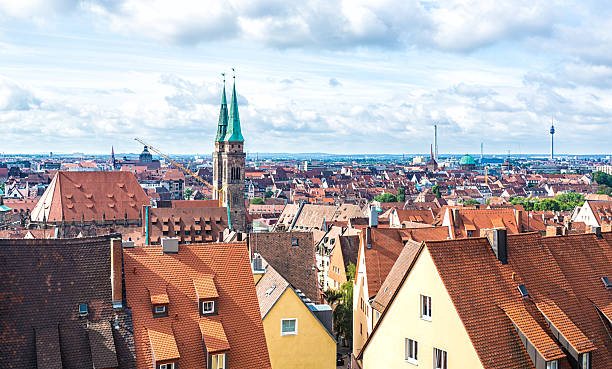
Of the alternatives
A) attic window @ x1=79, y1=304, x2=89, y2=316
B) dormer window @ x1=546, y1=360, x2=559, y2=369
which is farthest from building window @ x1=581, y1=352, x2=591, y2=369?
attic window @ x1=79, y1=304, x2=89, y2=316

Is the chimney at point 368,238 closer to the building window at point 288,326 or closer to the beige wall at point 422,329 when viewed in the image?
the building window at point 288,326

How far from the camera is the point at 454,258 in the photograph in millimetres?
25062

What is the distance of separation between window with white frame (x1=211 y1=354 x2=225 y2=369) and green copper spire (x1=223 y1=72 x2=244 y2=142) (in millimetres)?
120144

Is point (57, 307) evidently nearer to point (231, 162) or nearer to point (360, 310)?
point (360, 310)

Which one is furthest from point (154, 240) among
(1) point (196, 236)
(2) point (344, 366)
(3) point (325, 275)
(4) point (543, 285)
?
(4) point (543, 285)

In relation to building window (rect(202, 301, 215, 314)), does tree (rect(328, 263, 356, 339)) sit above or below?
below

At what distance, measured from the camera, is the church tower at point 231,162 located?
13775 cm

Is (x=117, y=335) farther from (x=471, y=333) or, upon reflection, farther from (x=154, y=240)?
(x=154, y=240)

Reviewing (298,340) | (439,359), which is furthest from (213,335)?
(439,359)

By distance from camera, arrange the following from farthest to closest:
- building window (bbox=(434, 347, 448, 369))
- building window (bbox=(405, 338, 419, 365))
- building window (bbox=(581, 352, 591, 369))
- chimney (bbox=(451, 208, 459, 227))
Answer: chimney (bbox=(451, 208, 459, 227))
building window (bbox=(405, 338, 419, 365))
building window (bbox=(434, 347, 448, 369))
building window (bbox=(581, 352, 591, 369))

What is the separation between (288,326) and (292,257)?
671 inches

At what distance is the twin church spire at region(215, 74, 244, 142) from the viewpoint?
147 metres

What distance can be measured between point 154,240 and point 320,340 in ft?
224

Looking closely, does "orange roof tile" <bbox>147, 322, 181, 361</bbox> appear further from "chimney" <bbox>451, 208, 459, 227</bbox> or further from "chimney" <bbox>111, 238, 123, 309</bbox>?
"chimney" <bbox>451, 208, 459, 227</bbox>
